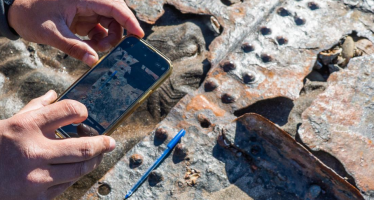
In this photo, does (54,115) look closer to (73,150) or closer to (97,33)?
(73,150)

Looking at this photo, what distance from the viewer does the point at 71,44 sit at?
1.85 meters

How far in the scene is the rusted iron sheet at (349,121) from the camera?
6.60ft

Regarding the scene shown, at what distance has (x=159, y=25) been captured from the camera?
2732 millimetres

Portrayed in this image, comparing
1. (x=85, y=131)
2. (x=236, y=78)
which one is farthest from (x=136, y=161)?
(x=236, y=78)

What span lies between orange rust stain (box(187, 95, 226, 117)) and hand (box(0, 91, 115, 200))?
32.6 inches

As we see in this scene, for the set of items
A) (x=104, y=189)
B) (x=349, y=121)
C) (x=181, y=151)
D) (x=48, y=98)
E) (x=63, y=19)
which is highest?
(x=63, y=19)

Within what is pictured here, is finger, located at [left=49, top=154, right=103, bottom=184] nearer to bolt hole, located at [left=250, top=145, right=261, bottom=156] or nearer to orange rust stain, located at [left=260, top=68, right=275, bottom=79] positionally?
bolt hole, located at [left=250, top=145, right=261, bottom=156]

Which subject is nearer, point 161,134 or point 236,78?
point 161,134

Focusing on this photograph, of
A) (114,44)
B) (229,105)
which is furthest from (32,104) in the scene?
(229,105)

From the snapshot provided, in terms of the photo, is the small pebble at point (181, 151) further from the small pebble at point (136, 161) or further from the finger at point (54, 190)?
the finger at point (54, 190)

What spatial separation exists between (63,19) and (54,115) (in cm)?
63

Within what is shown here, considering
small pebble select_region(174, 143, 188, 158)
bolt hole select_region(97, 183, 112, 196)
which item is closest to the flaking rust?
small pebble select_region(174, 143, 188, 158)

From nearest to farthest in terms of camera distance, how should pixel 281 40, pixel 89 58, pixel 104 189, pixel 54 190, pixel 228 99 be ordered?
pixel 54 190 < pixel 89 58 < pixel 104 189 < pixel 228 99 < pixel 281 40

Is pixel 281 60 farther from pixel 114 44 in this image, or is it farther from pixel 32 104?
pixel 32 104
